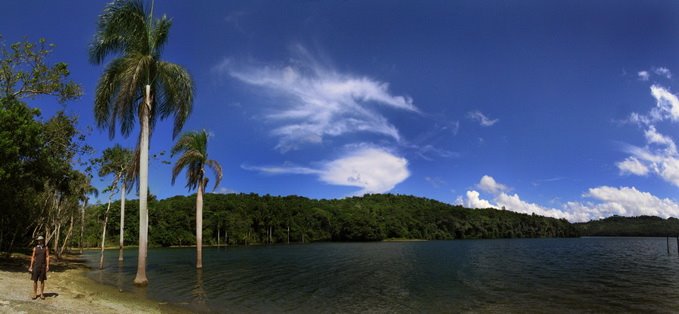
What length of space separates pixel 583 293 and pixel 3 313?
30.1 meters

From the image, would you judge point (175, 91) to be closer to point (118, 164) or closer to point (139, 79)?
point (139, 79)

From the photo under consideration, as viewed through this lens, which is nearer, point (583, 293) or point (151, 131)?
point (151, 131)

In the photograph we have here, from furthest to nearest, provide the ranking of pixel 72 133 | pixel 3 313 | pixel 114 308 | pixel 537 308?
pixel 72 133 < pixel 537 308 < pixel 114 308 < pixel 3 313

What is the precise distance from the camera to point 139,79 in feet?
69.6

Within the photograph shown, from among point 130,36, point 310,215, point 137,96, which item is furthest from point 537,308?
point 310,215

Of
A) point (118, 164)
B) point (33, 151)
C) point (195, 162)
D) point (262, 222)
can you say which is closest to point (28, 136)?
point (33, 151)

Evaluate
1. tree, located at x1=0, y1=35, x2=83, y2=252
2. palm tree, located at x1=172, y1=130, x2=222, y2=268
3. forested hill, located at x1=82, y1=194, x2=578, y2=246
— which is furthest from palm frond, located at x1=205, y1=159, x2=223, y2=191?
forested hill, located at x1=82, y1=194, x2=578, y2=246

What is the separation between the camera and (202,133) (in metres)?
33.5

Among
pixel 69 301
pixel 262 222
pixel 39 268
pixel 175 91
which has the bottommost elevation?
pixel 262 222

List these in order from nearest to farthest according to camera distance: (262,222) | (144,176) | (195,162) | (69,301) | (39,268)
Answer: (39,268) → (69,301) → (144,176) → (195,162) → (262,222)

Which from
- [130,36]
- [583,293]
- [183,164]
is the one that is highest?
[130,36]

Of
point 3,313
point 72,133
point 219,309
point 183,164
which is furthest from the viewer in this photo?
point 183,164

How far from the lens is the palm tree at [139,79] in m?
20.7

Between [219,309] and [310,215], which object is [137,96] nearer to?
[219,309]
